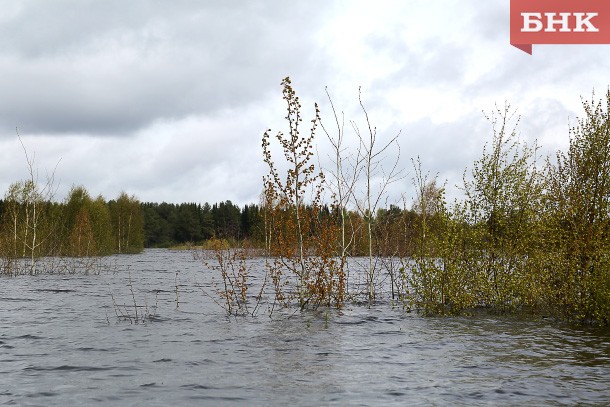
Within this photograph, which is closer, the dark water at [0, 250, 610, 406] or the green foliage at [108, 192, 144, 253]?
the dark water at [0, 250, 610, 406]

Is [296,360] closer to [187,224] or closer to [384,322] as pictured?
[384,322]

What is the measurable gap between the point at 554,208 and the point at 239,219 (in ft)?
364

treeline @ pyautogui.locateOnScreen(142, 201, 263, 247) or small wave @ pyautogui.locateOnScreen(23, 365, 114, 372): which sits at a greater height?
treeline @ pyautogui.locateOnScreen(142, 201, 263, 247)

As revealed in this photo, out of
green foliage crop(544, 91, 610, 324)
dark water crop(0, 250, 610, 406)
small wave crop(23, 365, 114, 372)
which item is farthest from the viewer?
green foliage crop(544, 91, 610, 324)

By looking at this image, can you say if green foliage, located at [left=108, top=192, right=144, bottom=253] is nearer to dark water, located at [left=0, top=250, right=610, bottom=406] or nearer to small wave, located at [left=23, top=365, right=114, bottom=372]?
dark water, located at [left=0, top=250, right=610, bottom=406]

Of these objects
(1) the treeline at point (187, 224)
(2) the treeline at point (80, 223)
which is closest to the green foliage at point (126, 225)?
(2) the treeline at point (80, 223)

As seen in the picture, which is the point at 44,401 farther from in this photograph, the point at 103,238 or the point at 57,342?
the point at 103,238

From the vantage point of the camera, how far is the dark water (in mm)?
9125

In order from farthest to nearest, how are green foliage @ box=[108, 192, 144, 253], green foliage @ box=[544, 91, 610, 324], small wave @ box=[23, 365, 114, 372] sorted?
green foliage @ box=[108, 192, 144, 253], green foliage @ box=[544, 91, 610, 324], small wave @ box=[23, 365, 114, 372]

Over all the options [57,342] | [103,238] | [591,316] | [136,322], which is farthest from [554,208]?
[103,238]

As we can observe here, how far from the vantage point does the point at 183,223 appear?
428ft

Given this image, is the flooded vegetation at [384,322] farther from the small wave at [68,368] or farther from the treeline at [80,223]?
the treeline at [80,223]

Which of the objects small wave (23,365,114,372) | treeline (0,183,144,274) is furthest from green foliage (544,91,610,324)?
treeline (0,183,144,274)

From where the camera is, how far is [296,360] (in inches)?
461
